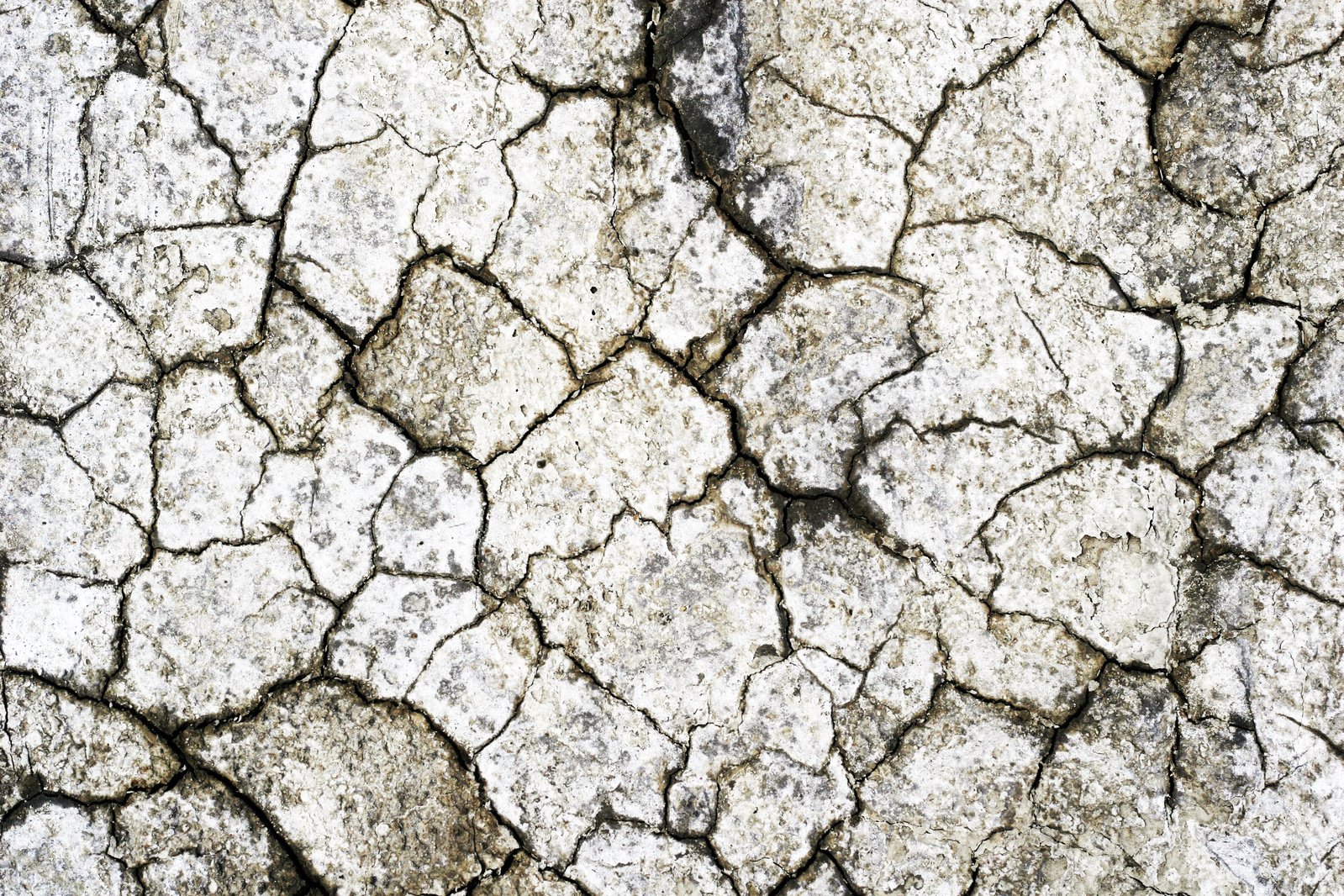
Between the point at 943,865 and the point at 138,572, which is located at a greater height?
the point at 138,572

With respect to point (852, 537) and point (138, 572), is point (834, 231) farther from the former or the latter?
point (138, 572)

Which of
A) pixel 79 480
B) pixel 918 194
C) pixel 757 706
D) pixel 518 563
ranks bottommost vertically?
pixel 757 706

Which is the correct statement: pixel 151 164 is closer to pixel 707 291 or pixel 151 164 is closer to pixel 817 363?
pixel 707 291

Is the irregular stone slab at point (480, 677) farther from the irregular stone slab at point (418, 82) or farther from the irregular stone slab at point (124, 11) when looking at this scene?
the irregular stone slab at point (124, 11)

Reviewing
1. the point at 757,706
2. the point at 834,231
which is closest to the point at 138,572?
the point at 757,706

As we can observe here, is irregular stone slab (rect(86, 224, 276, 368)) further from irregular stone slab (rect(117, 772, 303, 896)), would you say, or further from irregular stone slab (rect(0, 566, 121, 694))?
irregular stone slab (rect(117, 772, 303, 896))

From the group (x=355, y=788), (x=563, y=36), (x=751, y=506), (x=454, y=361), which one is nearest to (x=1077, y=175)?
(x=751, y=506)
